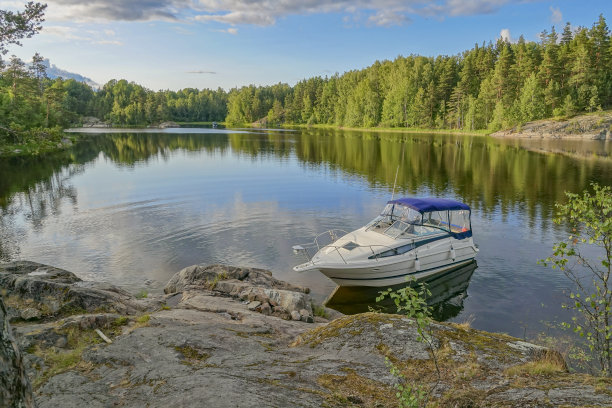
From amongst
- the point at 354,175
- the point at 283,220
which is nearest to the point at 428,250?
the point at 283,220

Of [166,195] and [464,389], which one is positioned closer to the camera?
[464,389]

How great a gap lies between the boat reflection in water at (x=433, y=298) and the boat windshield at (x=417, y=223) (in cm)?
261

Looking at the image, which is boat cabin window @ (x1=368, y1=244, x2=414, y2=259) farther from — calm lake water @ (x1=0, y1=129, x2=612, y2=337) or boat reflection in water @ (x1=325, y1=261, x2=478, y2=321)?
calm lake water @ (x1=0, y1=129, x2=612, y2=337)

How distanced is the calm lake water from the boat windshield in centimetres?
259

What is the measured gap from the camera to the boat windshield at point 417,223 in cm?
2148

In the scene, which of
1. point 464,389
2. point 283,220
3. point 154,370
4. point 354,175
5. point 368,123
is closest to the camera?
point 464,389

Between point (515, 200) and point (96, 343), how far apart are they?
120ft

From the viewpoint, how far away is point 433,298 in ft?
64.8

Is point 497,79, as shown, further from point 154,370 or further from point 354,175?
point 154,370

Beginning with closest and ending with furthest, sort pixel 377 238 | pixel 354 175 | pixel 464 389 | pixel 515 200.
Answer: pixel 464 389 < pixel 377 238 < pixel 515 200 < pixel 354 175

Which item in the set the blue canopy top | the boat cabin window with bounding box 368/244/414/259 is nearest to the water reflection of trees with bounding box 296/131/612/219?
the blue canopy top

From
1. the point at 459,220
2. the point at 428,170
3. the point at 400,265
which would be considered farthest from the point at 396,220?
the point at 428,170

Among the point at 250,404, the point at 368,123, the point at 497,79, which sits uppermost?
the point at 497,79

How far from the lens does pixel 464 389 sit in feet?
21.3
